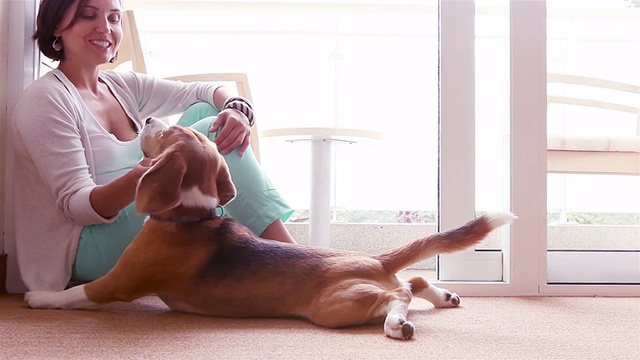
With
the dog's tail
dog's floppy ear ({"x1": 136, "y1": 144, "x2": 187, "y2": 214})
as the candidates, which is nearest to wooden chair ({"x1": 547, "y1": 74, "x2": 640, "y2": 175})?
the dog's tail

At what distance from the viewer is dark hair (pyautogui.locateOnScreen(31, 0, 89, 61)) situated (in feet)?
6.33

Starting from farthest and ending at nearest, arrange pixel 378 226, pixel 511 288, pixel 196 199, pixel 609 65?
pixel 609 65 → pixel 378 226 → pixel 511 288 → pixel 196 199

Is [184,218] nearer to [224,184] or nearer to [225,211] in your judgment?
[224,184]

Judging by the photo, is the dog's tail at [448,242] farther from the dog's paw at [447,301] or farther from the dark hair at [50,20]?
the dark hair at [50,20]

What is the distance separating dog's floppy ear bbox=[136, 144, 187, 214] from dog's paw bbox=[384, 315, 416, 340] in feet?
1.82

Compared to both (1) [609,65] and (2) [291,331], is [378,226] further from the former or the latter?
(2) [291,331]

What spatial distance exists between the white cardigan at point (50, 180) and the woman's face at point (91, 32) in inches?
3.8

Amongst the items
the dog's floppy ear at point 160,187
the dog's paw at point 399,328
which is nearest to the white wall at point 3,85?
the dog's floppy ear at point 160,187

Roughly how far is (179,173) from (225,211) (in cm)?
47

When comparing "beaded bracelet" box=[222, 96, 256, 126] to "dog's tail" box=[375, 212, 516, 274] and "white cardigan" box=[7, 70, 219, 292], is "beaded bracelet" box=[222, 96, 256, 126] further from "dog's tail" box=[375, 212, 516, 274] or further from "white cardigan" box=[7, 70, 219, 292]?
"dog's tail" box=[375, 212, 516, 274]

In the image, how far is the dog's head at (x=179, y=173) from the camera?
4.81ft

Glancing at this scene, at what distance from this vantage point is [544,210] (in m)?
2.16

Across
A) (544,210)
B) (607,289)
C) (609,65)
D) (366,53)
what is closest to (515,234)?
(544,210)

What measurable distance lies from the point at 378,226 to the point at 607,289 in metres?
1.63
